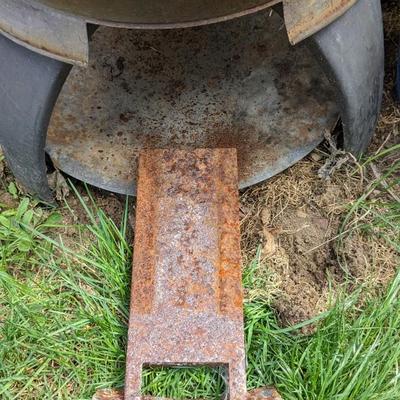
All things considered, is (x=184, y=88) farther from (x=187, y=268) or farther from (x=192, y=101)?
(x=187, y=268)

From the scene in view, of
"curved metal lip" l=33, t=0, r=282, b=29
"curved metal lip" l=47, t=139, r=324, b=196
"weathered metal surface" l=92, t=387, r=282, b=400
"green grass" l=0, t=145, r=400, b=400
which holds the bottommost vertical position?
"weathered metal surface" l=92, t=387, r=282, b=400

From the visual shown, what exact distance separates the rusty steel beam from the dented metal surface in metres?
0.44

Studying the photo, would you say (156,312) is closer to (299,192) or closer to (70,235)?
(70,235)

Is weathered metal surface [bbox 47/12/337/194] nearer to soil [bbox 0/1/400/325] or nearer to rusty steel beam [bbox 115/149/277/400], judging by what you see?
soil [bbox 0/1/400/325]

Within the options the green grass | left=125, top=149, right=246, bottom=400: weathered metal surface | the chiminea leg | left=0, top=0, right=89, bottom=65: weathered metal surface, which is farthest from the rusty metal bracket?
left=0, top=0, right=89, bottom=65: weathered metal surface

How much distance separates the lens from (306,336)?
5.62 ft

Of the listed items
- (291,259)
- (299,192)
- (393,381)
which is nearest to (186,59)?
(299,192)

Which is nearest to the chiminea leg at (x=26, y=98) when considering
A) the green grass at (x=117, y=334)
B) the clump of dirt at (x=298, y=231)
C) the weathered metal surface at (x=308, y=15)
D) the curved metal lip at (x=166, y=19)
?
the curved metal lip at (x=166, y=19)

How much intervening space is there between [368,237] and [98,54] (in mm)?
1155

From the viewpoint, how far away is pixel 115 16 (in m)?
1.45

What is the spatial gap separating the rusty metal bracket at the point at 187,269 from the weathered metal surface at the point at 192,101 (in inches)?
8.5

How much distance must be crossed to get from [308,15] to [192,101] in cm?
76

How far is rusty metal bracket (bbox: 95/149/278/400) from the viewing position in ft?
5.15

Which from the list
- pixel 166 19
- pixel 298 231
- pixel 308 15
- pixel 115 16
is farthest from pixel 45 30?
pixel 298 231
